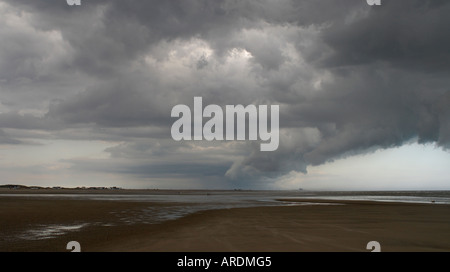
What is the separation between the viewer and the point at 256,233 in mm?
21266

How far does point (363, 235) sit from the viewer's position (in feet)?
67.6

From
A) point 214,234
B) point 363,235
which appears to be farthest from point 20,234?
point 363,235
